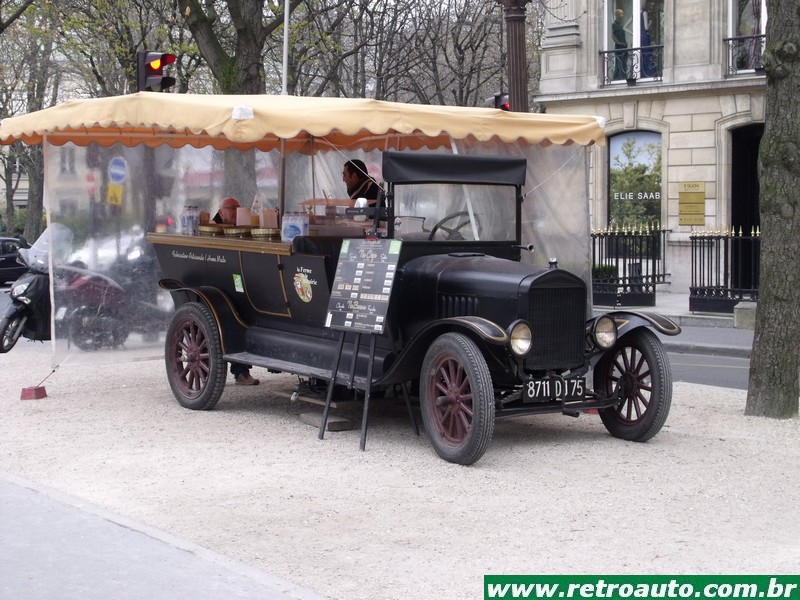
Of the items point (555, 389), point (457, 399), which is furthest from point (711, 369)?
point (457, 399)

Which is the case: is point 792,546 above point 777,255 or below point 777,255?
below

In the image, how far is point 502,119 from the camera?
897 cm

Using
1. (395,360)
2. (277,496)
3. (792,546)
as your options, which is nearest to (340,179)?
(395,360)

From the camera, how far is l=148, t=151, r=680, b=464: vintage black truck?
25.7 feet

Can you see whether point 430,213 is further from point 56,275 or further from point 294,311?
point 56,275

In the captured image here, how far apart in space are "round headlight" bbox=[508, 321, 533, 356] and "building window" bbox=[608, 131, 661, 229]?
61.9 ft

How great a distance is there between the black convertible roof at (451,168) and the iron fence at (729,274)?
11353mm

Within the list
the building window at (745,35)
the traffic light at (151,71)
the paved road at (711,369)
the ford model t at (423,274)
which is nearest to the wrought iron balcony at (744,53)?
the building window at (745,35)

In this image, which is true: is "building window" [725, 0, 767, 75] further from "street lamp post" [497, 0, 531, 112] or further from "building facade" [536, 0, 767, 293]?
"street lamp post" [497, 0, 531, 112]

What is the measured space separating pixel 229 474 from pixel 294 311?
2.19 meters

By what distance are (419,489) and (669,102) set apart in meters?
20.3

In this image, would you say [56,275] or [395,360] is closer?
[395,360]

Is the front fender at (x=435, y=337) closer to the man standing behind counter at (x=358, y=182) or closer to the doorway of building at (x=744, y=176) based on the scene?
the man standing behind counter at (x=358, y=182)

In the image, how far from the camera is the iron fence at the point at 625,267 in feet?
71.1
